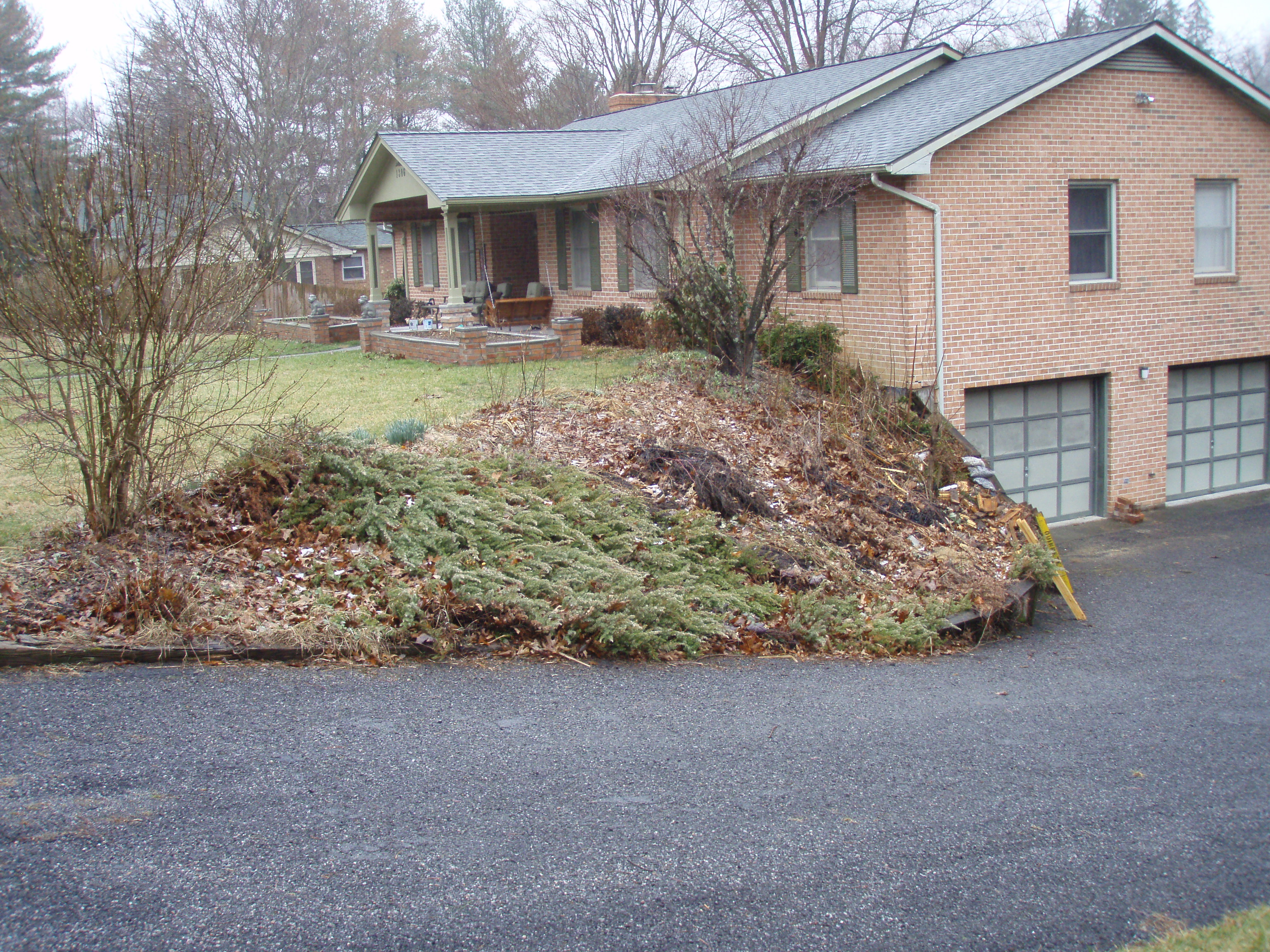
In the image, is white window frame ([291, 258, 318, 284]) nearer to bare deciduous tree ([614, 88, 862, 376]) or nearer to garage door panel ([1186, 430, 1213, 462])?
bare deciduous tree ([614, 88, 862, 376])

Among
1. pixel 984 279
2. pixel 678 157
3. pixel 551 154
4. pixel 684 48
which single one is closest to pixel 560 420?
pixel 678 157

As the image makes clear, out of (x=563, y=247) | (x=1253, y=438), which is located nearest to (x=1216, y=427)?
(x=1253, y=438)

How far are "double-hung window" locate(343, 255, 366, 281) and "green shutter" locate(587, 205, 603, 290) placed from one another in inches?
901

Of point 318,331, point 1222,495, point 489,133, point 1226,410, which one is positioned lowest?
point 1222,495

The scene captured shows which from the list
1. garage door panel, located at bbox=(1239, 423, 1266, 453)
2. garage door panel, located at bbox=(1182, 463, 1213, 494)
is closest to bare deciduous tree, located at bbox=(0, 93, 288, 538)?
garage door panel, located at bbox=(1182, 463, 1213, 494)

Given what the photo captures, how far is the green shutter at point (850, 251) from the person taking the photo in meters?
15.6

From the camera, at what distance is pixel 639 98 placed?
29047 millimetres

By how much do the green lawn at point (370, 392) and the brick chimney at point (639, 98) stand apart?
40.5 feet

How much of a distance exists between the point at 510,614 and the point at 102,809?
3.11 meters

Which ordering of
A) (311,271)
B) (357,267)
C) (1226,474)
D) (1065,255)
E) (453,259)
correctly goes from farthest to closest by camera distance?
(311,271) → (357,267) → (453,259) → (1226,474) → (1065,255)

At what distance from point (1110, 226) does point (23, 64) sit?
37860 mm

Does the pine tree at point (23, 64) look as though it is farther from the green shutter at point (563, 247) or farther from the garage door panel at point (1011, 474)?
the garage door panel at point (1011, 474)

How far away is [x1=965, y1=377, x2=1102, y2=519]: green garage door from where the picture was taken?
16125 millimetres

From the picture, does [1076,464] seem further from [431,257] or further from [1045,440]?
[431,257]
